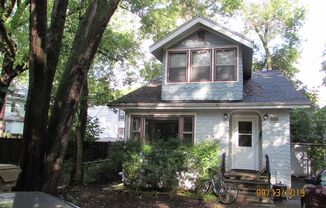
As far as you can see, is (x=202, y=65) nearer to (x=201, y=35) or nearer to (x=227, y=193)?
(x=201, y=35)

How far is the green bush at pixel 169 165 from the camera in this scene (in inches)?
463

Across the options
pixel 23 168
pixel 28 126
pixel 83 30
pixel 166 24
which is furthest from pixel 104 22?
pixel 166 24

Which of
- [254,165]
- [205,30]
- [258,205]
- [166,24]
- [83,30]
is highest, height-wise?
[166,24]

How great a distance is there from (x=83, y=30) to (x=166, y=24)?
18.6 metres

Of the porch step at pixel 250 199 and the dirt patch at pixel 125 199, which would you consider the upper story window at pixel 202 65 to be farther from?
the dirt patch at pixel 125 199

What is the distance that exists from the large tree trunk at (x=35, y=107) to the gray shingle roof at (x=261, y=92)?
352 inches

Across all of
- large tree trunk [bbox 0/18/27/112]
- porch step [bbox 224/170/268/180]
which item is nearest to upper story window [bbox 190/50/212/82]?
porch step [bbox 224/170/268/180]

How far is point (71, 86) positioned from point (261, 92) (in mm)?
10238

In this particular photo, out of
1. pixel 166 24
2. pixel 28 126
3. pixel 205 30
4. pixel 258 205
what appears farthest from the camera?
pixel 166 24

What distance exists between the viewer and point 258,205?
426 inches

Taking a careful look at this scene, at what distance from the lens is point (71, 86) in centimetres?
553

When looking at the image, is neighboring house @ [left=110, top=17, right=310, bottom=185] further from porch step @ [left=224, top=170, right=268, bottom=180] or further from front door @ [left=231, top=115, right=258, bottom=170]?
porch step @ [left=224, top=170, right=268, bottom=180]

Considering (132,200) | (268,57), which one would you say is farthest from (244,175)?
(268,57)

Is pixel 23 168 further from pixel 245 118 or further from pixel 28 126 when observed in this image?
pixel 245 118
